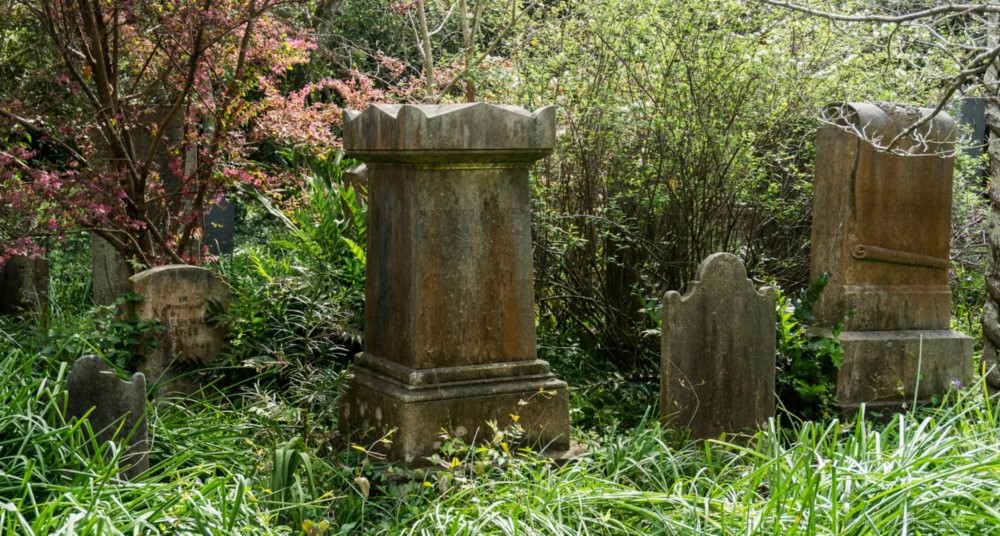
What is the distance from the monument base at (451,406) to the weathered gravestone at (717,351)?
560 millimetres

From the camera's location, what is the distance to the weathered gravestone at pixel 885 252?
6.20m

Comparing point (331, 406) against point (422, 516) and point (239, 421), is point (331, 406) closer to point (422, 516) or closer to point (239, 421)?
point (239, 421)

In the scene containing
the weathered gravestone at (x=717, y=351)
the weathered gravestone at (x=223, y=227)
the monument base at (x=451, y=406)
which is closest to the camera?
the monument base at (x=451, y=406)

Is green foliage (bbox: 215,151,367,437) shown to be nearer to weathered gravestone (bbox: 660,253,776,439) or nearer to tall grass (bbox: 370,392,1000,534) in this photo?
tall grass (bbox: 370,392,1000,534)

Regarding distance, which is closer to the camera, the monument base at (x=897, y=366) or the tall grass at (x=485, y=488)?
the tall grass at (x=485, y=488)

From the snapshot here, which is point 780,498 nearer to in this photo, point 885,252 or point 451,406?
point 451,406

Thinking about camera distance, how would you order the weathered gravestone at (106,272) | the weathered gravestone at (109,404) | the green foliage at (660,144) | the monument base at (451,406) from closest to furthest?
1. the weathered gravestone at (109,404)
2. the monument base at (451,406)
3. the green foliage at (660,144)
4. the weathered gravestone at (106,272)

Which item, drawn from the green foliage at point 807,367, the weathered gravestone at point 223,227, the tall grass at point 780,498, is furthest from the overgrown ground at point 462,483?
the weathered gravestone at point 223,227

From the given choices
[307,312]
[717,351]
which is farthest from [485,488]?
[307,312]

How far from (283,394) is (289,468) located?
1.57 m

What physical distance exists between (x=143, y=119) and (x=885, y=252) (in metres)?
4.86

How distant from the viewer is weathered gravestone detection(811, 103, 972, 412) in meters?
6.20

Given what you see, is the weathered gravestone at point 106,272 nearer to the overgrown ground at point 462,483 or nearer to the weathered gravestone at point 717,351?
the overgrown ground at point 462,483

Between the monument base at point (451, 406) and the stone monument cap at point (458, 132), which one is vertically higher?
the stone monument cap at point (458, 132)
